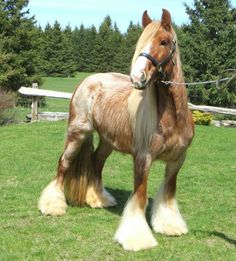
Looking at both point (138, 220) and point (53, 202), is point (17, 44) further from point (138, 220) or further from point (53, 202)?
point (138, 220)

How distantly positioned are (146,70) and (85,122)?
182 cm

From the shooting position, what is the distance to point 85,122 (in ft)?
18.7

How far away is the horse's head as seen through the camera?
4.09m

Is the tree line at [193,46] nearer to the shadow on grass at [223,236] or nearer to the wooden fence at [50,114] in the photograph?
the wooden fence at [50,114]

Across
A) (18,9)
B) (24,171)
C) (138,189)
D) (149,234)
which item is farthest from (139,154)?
(18,9)

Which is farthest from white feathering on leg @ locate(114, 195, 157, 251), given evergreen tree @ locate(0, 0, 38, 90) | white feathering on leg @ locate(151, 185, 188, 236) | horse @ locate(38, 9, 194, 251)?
evergreen tree @ locate(0, 0, 38, 90)

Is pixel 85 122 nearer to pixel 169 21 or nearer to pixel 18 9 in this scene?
pixel 169 21

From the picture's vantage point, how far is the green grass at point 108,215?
4445mm

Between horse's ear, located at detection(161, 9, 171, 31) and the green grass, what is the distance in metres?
2.20

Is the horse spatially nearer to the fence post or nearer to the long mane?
the long mane

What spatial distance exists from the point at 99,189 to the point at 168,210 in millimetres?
1351

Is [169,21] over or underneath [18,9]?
underneath

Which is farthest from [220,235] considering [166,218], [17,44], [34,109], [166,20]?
[17,44]

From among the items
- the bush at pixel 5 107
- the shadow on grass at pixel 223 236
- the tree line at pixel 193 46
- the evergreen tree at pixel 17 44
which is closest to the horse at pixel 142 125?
the shadow on grass at pixel 223 236
